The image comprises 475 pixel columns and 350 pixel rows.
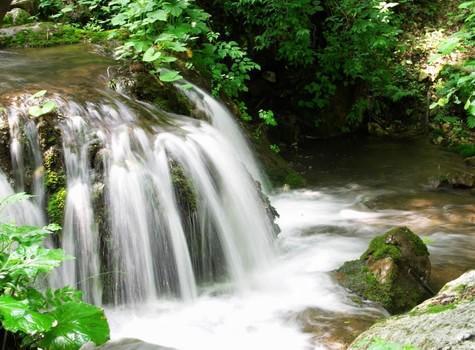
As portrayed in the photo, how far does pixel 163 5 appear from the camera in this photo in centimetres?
647

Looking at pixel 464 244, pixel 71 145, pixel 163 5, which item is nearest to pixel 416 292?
pixel 464 244

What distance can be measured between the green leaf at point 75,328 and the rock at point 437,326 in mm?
1181

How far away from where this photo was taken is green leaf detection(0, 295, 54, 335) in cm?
194

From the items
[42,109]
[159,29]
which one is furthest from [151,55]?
[42,109]

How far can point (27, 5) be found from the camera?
9461 millimetres

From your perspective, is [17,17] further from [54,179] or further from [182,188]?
[182,188]

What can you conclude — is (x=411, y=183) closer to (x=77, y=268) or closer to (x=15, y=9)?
(x=77, y=268)

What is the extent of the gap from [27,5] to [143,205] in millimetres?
6829

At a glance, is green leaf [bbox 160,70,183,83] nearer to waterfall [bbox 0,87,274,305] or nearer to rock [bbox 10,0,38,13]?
waterfall [bbox 0,87,274,305]

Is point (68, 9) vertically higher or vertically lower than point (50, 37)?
higher

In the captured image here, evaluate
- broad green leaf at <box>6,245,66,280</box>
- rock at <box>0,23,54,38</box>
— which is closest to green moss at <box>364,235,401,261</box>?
broad green leaf at <box>6,245,66,280</box>

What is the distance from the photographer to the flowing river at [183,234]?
397 centimetres

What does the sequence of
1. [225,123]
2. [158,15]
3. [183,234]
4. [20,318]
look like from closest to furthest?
1. [20,318]
2. [183,234]
3. [158,15]
4. [225,123]

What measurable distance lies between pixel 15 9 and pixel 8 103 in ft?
17.6
